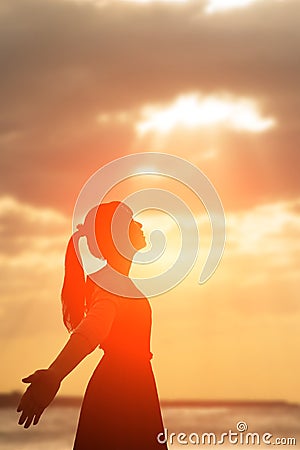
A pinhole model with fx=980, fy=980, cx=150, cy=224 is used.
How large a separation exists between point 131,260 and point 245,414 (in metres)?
59.1

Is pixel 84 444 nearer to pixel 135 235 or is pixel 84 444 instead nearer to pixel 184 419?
pixel 135 235

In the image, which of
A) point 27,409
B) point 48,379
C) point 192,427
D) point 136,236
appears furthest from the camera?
point 192,427

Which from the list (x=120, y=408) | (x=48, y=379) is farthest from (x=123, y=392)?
(x=48, y=379)

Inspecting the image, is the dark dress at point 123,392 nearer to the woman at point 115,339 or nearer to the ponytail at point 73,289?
the woman at point 115,339

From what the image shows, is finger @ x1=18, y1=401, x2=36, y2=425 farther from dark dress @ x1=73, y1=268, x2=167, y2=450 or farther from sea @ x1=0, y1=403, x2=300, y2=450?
sea @ x1=0, y1=403, x2=300, y2=450

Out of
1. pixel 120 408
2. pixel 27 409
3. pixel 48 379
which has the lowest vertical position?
pixel 27 409

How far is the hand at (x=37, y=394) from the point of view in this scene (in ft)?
19.5

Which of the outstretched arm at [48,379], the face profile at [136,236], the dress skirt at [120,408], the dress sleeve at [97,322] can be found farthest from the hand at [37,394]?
the face profile at [136,236]

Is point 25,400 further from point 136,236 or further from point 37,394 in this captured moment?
point 136,236

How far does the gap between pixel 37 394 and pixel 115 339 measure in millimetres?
948

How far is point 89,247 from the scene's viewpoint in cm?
709

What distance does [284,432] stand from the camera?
51156mm

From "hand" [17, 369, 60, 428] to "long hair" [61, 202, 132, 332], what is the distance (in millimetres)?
889

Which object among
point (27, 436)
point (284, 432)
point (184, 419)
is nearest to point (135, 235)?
point (27, 436)
